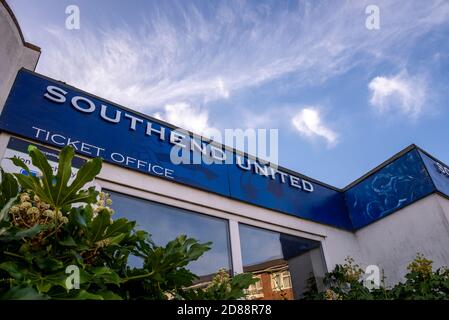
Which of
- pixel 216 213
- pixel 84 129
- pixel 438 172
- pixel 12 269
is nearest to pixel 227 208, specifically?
pixel 216 213

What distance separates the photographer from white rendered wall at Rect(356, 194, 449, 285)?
4.28m

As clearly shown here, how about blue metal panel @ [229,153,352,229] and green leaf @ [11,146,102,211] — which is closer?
green leaf @ [11,146,102,211]

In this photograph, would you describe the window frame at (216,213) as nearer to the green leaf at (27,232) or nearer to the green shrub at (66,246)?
the green shrub at (66,246)

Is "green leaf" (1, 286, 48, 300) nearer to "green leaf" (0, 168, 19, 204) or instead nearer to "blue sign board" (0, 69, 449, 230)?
"green leaf" (0, 168, 19, 204)

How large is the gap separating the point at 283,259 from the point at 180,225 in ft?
5.93

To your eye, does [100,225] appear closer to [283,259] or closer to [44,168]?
[44,168]

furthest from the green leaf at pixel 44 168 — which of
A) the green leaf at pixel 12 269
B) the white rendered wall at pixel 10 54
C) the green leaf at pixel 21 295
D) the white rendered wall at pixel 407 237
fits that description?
the white rendered wall at pixel 407 237

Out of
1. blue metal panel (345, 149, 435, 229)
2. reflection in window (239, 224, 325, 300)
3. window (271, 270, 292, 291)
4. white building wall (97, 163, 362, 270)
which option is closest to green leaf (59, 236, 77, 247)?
white building wall (97, 163, 362, 270)

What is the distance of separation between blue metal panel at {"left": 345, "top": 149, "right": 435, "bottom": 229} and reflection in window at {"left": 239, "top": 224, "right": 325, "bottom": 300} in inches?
45.3

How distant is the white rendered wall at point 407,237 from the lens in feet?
14.0

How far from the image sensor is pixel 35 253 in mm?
1104

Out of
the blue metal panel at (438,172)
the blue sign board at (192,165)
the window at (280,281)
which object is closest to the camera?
the blue sign board at (192,165)

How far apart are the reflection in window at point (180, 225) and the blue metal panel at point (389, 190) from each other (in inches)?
107
